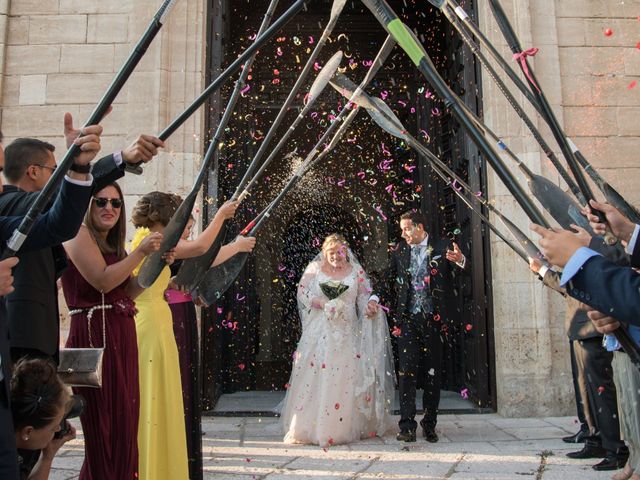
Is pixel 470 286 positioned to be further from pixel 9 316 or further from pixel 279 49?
pixel 9 316

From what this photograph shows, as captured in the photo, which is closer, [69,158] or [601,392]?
[69,158]

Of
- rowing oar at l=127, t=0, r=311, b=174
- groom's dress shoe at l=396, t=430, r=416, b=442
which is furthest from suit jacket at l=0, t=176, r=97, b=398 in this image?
groom's dress shoe at l=396, t=430, r=416, b=442

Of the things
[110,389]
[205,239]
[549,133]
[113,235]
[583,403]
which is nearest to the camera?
[110,389]

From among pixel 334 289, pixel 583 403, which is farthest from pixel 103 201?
pixel 583 403

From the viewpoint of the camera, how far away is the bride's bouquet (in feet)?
18.0


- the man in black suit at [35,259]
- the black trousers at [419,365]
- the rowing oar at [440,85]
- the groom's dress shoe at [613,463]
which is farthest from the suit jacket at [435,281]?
the rowing oar at [440,85]

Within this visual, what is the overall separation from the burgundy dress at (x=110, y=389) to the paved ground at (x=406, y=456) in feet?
4.72

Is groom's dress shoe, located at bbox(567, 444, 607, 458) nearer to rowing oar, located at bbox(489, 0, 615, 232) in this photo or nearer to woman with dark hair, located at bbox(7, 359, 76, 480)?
rowing oar, located at bbox(489, 0, 615, 232)

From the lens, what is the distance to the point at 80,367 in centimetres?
243

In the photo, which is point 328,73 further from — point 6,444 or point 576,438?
point 576,438

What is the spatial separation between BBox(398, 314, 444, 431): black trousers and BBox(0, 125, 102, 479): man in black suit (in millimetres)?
3797

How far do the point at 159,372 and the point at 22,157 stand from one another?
4.51 feet

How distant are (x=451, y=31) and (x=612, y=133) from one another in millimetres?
2386

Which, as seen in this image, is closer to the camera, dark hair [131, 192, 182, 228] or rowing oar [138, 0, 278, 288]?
rowing oar [138, 0, 278, 288]
